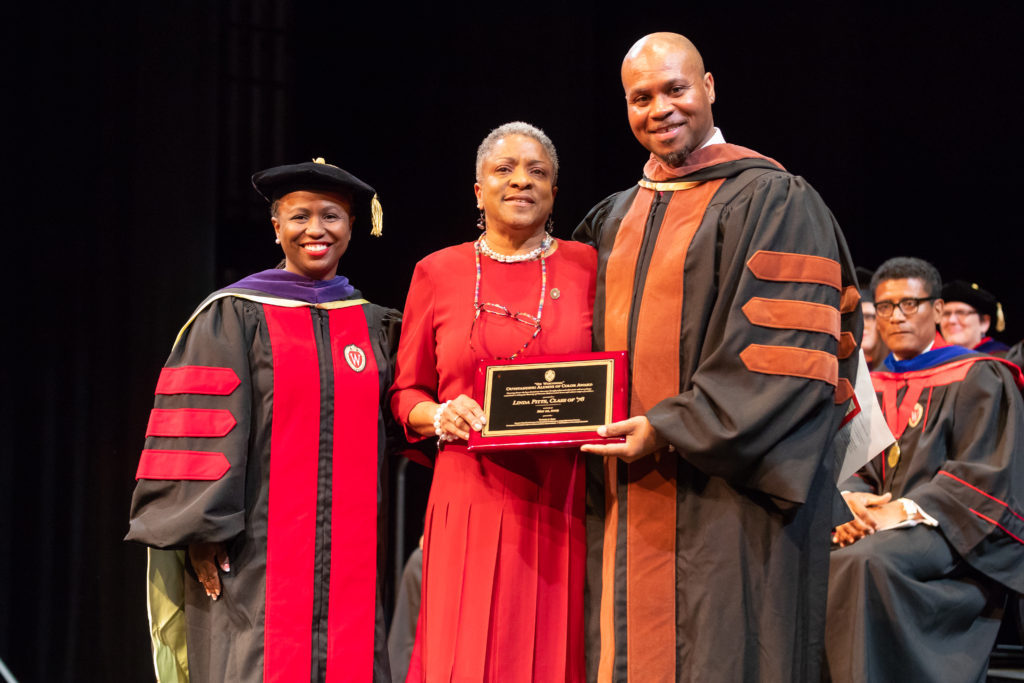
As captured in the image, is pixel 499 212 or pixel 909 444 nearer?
pixel 499 212

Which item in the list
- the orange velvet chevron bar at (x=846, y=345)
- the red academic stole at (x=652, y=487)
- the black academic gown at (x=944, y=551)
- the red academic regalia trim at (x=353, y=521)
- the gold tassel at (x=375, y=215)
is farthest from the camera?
the black academic gown at (x=944, y=551)

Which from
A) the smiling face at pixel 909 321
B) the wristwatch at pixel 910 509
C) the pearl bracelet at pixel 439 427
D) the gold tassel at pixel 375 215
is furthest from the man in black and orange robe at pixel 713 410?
the smiling face at pixel 909 321

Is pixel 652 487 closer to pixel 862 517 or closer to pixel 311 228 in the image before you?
pixel 311 228

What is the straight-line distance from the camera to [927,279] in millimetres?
4836

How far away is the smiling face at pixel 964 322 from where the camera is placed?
582 cm

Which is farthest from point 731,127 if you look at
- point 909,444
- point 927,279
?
point 909,444

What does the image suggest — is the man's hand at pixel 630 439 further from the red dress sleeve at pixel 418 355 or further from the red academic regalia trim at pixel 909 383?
the red academic regalia trim at pixel 909 383

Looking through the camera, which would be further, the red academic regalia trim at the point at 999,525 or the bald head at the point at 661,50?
the red academic regalia trim at the point at 999,525

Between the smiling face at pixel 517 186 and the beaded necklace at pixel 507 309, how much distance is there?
58 millimetres

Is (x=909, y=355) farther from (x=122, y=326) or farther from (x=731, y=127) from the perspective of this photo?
(x=122, y=326)

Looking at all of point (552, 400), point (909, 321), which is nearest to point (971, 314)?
point (909, 321)

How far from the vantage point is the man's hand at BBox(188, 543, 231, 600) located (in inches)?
127

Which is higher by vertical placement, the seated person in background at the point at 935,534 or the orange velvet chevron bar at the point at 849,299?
the orange velvet chevron bar at the point at 849,299

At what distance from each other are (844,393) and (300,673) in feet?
6.01
